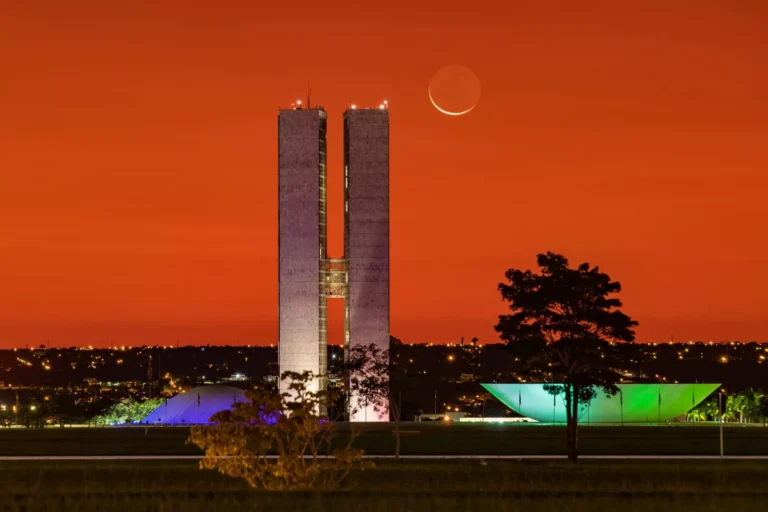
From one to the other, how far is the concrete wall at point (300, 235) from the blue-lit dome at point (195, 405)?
6.82 m

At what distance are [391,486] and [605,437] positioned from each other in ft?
134

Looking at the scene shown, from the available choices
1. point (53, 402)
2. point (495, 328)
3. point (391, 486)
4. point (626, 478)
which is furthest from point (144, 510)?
point (53, 402)

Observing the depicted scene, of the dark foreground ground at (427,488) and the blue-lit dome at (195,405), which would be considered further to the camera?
the blue-lit dome at (195,405)

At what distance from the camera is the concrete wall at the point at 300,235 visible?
127125 millimetres

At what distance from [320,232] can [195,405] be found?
21.5 m

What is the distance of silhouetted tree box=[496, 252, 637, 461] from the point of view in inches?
2445

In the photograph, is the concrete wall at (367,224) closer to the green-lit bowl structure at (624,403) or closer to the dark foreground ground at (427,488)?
the green-lit bowl structure at (624,403)

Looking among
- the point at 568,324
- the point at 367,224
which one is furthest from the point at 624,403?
the point at 568,324

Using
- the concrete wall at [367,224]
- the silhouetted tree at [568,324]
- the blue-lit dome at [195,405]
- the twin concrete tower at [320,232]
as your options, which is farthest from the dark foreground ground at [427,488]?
the twin concrete tower at [320,232]

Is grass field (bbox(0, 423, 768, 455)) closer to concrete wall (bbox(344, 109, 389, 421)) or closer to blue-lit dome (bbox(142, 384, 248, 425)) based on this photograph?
blue-lit dome (bbox(142, 384, 248, 425))

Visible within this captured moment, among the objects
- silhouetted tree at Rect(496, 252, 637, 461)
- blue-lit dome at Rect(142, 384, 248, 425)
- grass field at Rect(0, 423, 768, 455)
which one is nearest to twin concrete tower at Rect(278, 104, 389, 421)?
blue-lit dome at Rect(142, 384, 248, 425)

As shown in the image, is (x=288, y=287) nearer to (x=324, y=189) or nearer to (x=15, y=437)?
(x=324, y=189)

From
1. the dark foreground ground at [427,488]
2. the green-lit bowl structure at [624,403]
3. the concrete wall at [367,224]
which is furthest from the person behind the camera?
the concrete wall at [367,224]

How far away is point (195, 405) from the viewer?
12781cm
